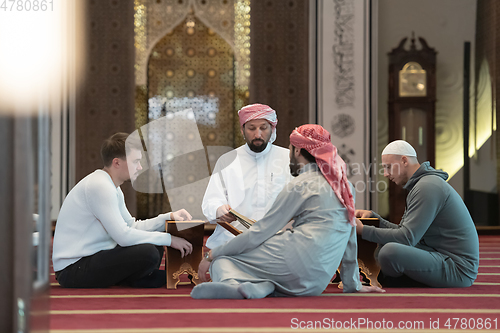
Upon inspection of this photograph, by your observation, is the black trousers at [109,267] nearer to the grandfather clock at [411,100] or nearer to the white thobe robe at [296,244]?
the white thobe robe at [296,244]

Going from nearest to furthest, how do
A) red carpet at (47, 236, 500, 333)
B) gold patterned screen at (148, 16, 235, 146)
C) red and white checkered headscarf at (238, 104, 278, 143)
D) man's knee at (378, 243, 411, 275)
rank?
red carpet at (47, 236, 500, 333) → man's knee at (378, 243, 411, 275) → red and white checkered headscarf at (238, 104, 278, 143) → gold patterned screen at (148, 16, 235, 146)

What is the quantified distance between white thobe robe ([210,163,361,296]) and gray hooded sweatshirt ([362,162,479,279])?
1.12ft

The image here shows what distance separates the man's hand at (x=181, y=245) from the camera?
240 centimetres

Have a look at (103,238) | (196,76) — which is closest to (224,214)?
(103,238)

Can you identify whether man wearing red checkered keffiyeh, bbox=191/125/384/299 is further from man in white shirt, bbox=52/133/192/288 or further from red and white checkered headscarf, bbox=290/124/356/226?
man in white shirt, bbox=52/133/192/288

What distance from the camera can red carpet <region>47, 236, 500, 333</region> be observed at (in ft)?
5.09

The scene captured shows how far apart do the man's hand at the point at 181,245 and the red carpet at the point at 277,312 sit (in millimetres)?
209

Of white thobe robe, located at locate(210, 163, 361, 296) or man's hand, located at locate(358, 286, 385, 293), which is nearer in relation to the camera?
white thobe robe, located at locate(210, 163, 361, 296)

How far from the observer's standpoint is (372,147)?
5762 millimetres

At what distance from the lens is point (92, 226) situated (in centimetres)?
235

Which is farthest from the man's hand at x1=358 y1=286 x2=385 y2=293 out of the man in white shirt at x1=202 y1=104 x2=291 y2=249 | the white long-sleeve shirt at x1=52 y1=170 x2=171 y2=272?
the white long-sleeve shirt at x1=52 y1=170 x2=171 y2=272

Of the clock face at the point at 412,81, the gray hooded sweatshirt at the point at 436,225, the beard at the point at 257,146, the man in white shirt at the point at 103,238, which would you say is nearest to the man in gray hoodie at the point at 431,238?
the gray hooded sweatshirt at the point at 436,225

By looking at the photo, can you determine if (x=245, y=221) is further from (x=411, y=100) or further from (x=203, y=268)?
(x=411, y=100)

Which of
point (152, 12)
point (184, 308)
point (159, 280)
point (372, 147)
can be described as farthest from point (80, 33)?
point (184, 308)
